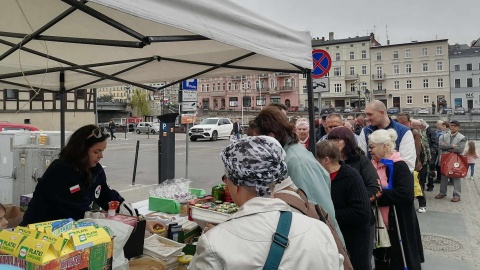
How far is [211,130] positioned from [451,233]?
2363 cm

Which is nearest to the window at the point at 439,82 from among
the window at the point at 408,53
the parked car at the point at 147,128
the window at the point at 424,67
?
the window at the point at 424,67

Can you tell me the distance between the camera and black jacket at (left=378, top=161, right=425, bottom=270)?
3.56m

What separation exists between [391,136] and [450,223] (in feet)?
12.4

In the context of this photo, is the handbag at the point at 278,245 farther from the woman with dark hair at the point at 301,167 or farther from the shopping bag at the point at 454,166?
the shopping bag at the point at 454,166

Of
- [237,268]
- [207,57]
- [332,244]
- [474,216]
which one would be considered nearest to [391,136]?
[207,57]

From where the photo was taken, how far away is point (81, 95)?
3275 cm

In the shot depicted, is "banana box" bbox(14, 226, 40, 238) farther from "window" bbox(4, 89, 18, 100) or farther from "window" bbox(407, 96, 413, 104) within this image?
"window" bbox(407, 96, 413, 104)

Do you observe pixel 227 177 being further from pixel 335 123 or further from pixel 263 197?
pixel 335 123

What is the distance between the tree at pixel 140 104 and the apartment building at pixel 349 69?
33453mm

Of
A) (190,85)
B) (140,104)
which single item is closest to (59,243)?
(190,85)

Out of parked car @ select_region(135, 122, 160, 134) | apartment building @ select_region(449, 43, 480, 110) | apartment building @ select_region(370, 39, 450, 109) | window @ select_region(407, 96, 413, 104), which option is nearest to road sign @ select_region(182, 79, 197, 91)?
parked car @ select_region(135, 122, 160, 134)

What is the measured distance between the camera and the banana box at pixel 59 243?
1.62 meters

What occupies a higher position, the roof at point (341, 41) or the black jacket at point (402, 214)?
the roof at point (341, 41)

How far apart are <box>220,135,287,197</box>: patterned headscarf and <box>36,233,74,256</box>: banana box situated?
85 centimetres
